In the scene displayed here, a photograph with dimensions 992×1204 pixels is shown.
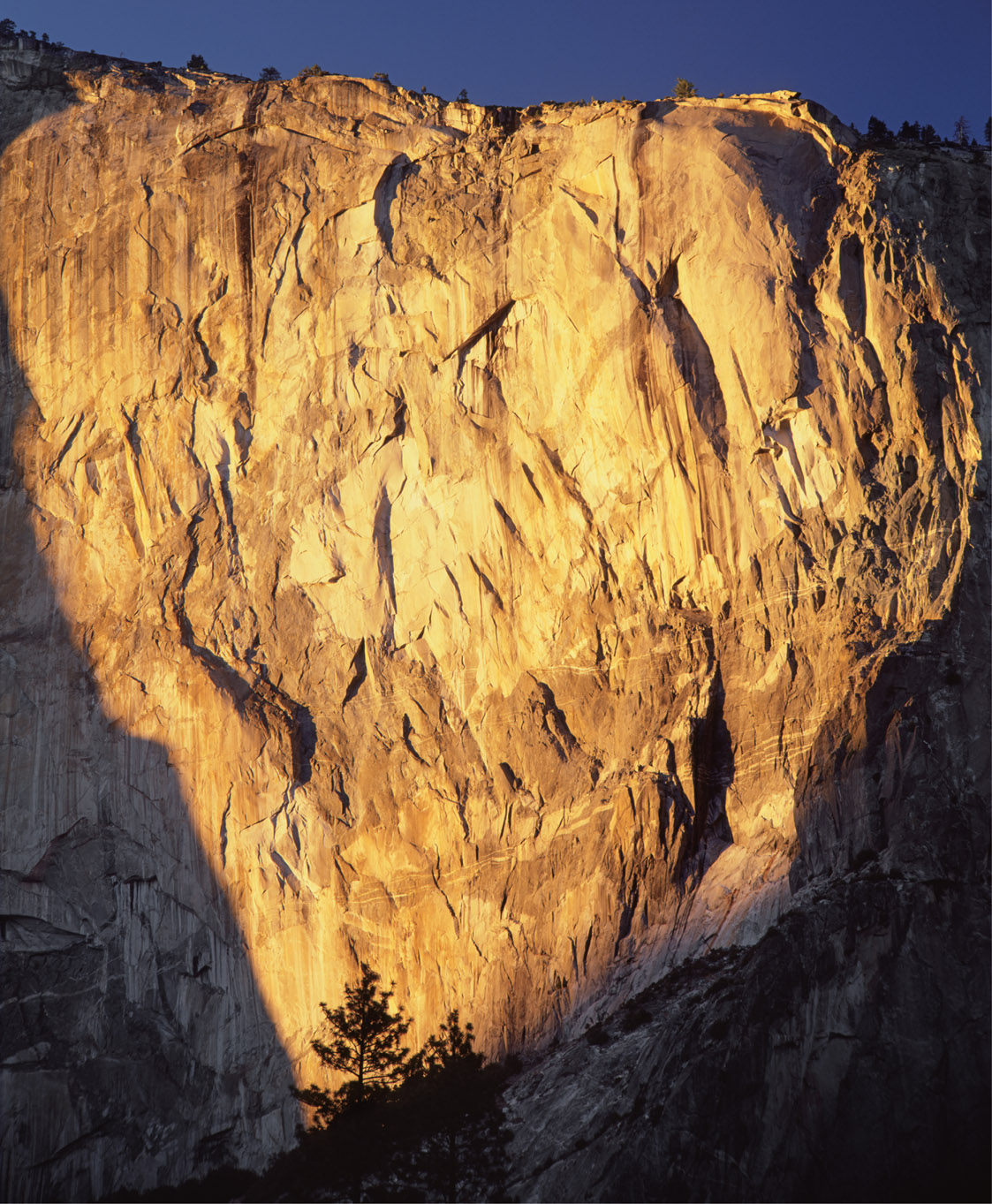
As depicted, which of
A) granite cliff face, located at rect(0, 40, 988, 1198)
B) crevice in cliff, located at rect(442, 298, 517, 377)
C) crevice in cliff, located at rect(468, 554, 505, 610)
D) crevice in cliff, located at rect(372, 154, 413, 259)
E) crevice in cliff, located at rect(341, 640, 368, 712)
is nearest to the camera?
granite cliff face, located at rect(0, 40, 988, 1198)

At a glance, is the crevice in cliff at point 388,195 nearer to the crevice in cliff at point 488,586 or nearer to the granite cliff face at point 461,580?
the granite cliff face at point 461,580

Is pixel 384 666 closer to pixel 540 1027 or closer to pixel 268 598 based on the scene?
pixel 268 598

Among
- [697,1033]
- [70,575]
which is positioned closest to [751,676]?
[697,1033]

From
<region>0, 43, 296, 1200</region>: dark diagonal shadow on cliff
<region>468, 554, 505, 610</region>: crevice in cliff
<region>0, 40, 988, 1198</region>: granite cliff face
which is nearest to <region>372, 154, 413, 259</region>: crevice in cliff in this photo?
<region>0, 40, 988, 1198</region>: granite cliff face

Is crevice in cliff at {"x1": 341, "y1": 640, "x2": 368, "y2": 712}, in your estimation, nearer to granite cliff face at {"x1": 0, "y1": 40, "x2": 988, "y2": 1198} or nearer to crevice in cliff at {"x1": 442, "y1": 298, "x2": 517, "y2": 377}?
granite cliff face at {"x1": 0, "y1": 40, "x2": 988, "y2": 1198}

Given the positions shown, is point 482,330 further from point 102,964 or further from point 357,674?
point 102,964

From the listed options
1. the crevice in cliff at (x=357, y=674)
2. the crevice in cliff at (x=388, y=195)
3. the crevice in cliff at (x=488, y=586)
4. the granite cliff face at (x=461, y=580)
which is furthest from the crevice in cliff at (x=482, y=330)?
the crevice in cliff at (x=357, y=674)
